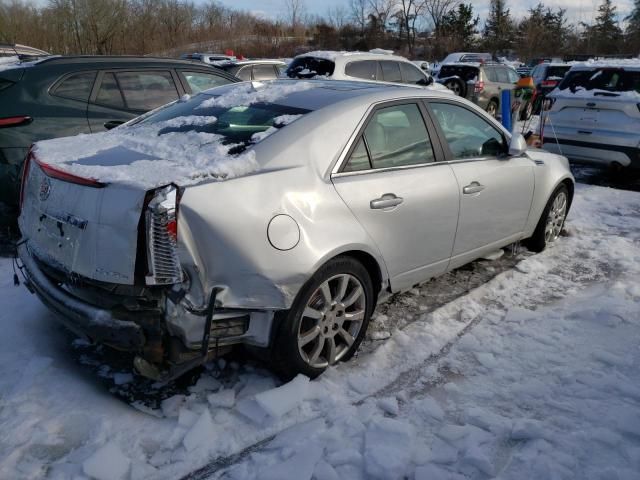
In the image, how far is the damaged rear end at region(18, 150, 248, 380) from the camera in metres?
2.40

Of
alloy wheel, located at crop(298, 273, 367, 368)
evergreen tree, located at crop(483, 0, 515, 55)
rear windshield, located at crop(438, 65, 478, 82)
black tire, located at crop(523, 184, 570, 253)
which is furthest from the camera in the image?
evergreen tree, located at crop(483, 0, 515, 55)

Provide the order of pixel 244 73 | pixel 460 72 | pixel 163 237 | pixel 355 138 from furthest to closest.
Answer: pixel 460 72, pixel 244 73, pixel 355 138, pixel 163 237

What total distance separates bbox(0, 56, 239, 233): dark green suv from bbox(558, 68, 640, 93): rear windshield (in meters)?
5.77

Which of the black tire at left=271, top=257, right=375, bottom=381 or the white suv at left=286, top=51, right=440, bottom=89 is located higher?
the white suv at left=286, top=51, right=440, bottom=89

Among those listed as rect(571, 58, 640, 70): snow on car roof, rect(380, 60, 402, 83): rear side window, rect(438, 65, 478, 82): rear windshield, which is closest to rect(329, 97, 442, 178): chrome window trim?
rect(571, 58, 640, 70): snow on car roof

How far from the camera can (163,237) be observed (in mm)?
2393

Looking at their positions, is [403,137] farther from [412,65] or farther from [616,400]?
[412,65]

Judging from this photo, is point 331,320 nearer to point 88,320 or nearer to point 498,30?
point 88,320

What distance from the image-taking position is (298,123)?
10.1 ft

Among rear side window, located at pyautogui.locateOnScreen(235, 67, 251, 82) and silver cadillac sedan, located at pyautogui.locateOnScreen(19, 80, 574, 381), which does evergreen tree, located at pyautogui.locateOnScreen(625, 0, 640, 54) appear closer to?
rear side window, located at pyautogui.locateOnScreen(235, 67, 251, 82)

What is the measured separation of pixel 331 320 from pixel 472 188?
5.09 feet

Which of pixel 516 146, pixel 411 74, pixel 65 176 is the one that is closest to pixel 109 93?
pixel 65 176

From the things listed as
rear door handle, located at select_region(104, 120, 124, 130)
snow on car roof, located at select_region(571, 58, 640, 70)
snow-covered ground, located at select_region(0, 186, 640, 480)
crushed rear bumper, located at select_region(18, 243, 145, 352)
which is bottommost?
snow-covered ground, located at select_region(0, 186, 640, 480)

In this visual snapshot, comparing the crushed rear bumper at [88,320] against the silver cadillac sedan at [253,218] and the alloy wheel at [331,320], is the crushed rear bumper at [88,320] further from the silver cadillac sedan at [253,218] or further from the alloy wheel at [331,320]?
the alloy wheel at [331,320]
